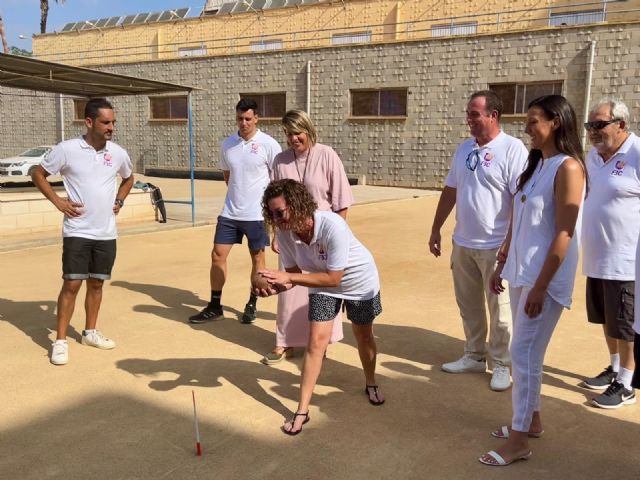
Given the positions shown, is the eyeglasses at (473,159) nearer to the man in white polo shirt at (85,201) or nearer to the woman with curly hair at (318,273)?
the woman with curly hair at (318,273)

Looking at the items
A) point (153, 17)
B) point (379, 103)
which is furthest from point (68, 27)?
point (379, 103)

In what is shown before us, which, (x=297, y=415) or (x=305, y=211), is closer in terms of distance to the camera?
(x=305, y=211)

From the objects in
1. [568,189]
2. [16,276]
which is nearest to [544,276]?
[568,189]

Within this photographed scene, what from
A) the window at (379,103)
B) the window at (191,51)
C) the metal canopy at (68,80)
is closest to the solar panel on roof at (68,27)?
the window at (191,51)

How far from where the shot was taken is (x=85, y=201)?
419cm

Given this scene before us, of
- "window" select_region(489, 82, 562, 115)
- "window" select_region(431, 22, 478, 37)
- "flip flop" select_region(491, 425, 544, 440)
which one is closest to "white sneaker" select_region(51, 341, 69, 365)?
"flip flop" select_region(491, 425, 544, 440)

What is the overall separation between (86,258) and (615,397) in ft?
12.4

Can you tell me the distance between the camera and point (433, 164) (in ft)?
68.6

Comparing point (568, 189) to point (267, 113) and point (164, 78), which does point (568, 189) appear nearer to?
point (267, 113)

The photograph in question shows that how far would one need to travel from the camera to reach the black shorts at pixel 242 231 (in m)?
5.16

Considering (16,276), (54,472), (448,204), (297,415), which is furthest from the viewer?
(16,276)

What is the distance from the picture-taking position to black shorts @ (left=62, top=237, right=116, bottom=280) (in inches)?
165

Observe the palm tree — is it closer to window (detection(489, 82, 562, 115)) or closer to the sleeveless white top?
→ window (detection(489, 82, 562, 115))

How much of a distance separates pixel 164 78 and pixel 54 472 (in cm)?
2695
